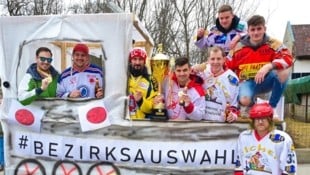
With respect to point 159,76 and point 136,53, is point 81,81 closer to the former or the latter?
point 136,53

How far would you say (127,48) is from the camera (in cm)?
486

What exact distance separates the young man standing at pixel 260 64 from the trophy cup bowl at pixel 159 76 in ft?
2.40

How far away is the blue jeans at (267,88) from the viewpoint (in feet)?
15.4

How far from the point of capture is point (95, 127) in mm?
4957

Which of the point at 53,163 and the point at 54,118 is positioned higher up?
the point at 54,118

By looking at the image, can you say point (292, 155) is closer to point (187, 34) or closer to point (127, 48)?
point (127, 48)

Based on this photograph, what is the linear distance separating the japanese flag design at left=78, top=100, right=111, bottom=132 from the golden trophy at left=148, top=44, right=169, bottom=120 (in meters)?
0.46

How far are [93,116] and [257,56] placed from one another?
1.69 m

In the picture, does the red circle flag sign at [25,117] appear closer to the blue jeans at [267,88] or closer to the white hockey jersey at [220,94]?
the white hockey jersey at [220,94]

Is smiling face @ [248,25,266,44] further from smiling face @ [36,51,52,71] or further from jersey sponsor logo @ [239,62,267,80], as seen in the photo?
smiling face @ [36,51,52,71]

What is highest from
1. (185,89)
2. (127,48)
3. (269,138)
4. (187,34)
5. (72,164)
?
(187,34)

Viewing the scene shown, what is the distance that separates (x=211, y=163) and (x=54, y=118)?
1624mm

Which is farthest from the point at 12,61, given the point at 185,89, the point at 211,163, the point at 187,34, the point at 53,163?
the point at 187,34

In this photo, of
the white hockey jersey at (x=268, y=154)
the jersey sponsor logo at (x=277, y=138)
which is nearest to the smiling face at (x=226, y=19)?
the white hockey jersey at (x=268, y=154)
